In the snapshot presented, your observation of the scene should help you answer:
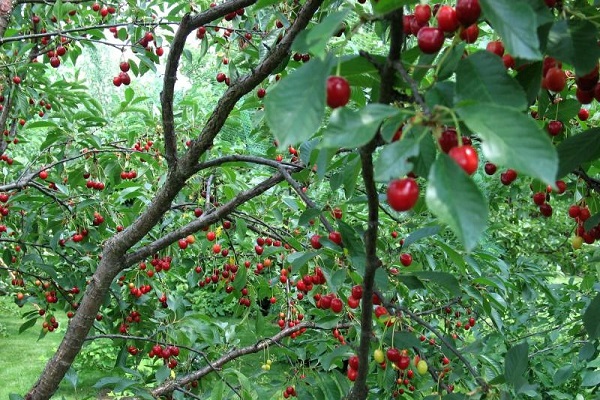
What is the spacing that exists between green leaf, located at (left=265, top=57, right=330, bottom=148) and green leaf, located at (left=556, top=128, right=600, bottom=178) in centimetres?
48

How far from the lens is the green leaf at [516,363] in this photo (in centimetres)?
122

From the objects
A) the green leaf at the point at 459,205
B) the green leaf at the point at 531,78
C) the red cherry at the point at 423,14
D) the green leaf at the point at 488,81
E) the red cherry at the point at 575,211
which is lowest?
the green leaf at the point at 459,205

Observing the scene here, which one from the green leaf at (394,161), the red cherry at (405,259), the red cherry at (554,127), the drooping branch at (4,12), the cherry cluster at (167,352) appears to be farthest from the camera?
the drooping branch at (4,12)

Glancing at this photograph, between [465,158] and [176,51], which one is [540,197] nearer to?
[465,158]

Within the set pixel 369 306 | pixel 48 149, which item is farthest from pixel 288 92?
pixel 48 149

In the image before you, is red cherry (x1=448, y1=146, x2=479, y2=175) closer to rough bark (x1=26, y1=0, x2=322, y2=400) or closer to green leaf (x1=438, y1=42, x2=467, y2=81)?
green leaf (x1=438, y1=42, x2=467, y2=81)

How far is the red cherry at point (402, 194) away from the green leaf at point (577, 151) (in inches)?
15.2

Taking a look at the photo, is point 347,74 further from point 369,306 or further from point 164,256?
point 164,256

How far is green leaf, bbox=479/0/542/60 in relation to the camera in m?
0.64

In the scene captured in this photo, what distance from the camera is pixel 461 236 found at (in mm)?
568

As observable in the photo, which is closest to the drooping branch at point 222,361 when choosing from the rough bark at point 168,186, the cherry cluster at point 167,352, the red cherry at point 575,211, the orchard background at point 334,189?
the orchard background at point 334,189

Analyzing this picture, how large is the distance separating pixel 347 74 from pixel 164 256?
2.43 metres

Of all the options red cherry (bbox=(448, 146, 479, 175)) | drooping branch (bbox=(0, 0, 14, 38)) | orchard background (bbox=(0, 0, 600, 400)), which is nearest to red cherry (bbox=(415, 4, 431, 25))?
orchard background (bbox=(0, 0, 600, 400))

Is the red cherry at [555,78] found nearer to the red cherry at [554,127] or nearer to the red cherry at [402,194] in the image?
the red cherry at [554,127]
